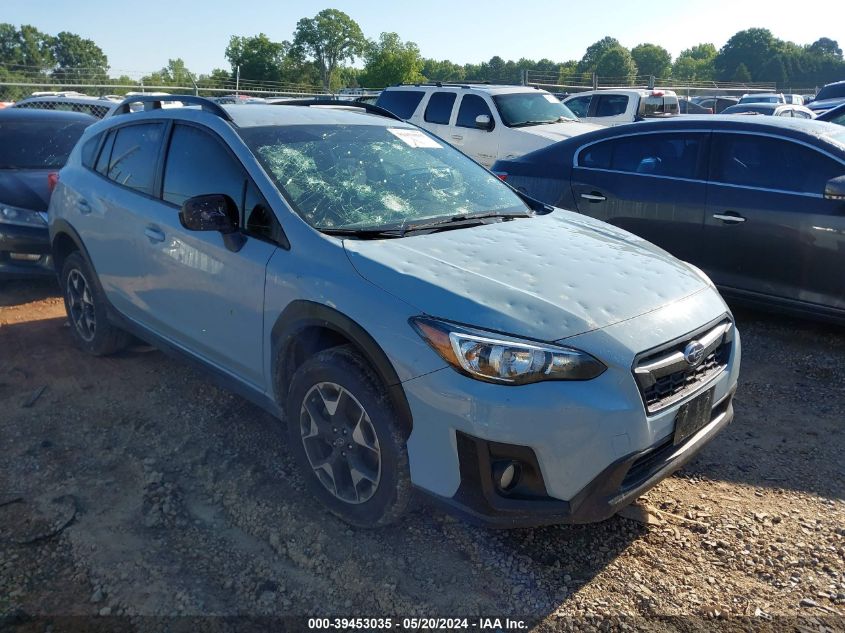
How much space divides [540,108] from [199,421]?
877 cm

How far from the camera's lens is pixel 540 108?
11.2 metres

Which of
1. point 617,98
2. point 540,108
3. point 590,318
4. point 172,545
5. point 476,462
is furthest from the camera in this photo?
point 617,98

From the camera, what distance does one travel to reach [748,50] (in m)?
94.7

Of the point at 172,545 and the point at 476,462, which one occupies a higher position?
the point at 476,462

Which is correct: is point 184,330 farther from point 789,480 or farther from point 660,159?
point 660,159

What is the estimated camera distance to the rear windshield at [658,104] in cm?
1517

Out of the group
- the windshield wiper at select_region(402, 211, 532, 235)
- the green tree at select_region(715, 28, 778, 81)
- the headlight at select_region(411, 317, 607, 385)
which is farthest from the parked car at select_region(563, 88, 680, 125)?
the green tree at select_region(715, 28, 778, 81)

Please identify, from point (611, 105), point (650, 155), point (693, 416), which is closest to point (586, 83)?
point (611, 105)

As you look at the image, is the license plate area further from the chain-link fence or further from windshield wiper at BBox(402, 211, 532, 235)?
the chain-link fence

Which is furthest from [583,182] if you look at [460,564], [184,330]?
[460,564]

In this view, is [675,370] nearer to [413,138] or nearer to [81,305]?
[413,138]

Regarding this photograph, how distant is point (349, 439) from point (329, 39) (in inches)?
3623

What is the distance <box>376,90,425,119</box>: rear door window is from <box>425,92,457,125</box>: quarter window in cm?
27

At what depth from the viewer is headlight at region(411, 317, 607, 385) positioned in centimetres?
247
